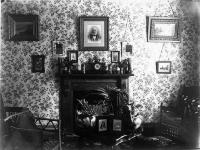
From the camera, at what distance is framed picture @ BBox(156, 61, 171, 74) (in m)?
5.03

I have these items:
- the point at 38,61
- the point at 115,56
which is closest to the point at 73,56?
the point at 38,61

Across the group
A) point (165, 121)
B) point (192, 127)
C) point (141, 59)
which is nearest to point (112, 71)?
point (141, 59)

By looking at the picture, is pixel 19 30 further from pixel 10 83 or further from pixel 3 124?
pixel 3 124

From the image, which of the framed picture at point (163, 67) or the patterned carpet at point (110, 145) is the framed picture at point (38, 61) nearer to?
the patterned carpet at point (110, 145)

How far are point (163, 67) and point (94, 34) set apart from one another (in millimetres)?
1489

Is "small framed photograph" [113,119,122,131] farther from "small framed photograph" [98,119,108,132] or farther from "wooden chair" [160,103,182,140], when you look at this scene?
"wooden chair" [160,103,182,140]

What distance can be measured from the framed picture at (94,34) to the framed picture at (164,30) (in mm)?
868

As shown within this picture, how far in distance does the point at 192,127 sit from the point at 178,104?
41.7 inches

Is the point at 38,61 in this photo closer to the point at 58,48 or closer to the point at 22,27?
the point at 58,48

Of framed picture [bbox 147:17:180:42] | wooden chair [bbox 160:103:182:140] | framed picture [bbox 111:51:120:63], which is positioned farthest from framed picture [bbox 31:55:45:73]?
wooden chair [bbox 160:103:182:140]

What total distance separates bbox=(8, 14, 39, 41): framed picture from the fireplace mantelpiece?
99 centimetres

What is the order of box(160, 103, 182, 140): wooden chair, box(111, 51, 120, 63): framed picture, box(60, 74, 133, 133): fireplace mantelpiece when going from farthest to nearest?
box(111, 51, 120, 63): framed picture, box(60, 74, 133, 133): fireplace mantelpiece, box(160, 103, 182, 140): wooden chair

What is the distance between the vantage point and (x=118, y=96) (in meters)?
3.88

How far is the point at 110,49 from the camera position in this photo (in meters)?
4.98
